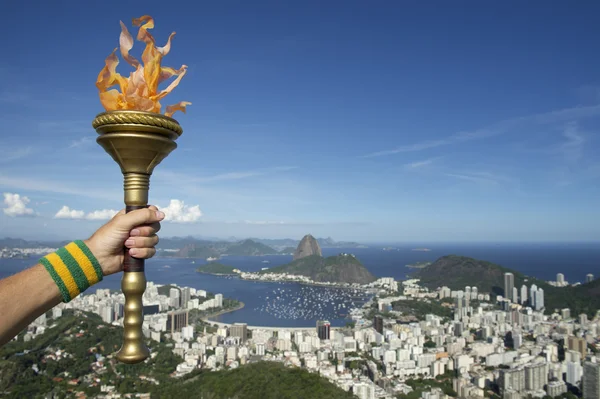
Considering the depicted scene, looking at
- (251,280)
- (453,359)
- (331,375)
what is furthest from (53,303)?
(251,280)

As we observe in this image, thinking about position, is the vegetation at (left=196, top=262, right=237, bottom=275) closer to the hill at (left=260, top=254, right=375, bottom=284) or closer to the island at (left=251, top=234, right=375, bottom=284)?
the island at (left=251, top=234, right=375, bottom=284)

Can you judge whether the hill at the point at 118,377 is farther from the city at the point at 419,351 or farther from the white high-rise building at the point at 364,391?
the city at the point at 419,351

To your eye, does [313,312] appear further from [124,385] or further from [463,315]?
[124,385]

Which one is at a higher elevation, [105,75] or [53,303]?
[105,75]

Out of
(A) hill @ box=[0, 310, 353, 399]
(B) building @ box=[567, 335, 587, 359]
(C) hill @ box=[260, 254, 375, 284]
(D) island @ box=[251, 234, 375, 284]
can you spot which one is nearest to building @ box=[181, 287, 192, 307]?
(A) hill @ box=[0, 310, 353, 399]

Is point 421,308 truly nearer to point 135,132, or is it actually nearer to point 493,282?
point 493,282
